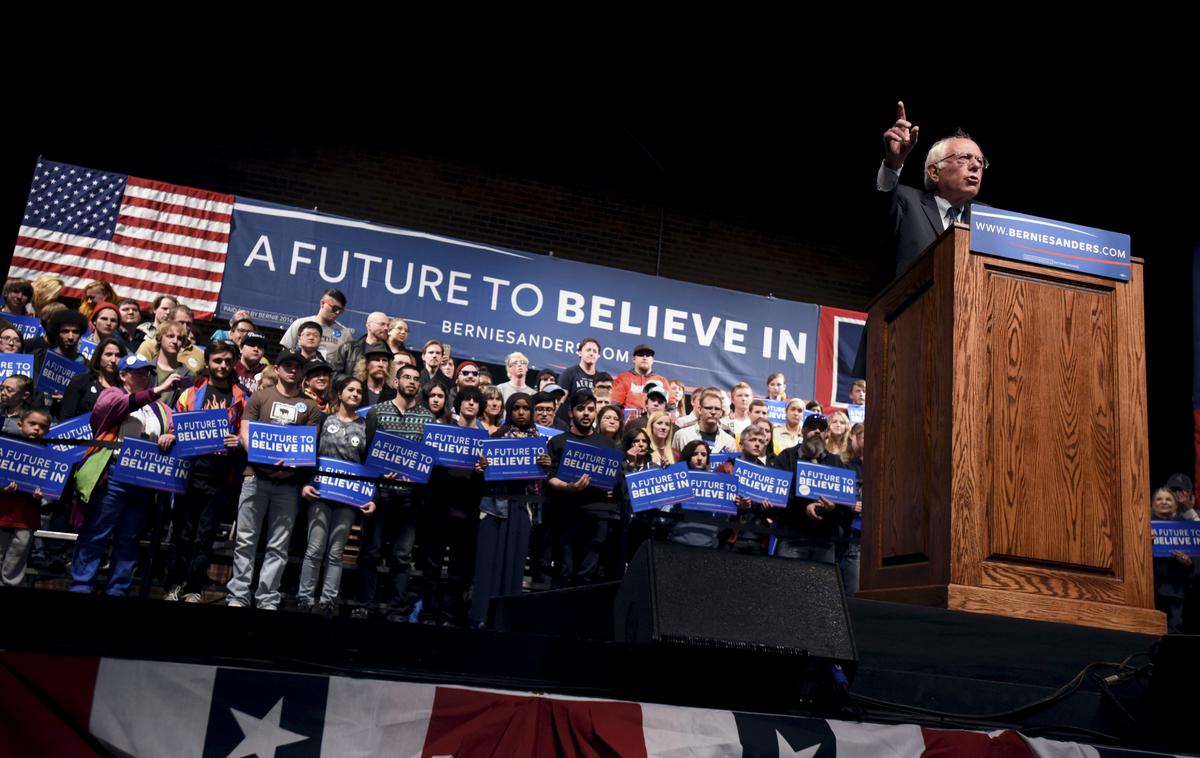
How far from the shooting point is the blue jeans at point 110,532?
17.6ft

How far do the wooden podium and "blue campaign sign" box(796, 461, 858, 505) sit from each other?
12.0 ft

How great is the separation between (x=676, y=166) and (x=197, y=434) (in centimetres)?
714

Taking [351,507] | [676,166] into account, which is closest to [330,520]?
[351,507]

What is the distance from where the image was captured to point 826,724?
2.19 metres

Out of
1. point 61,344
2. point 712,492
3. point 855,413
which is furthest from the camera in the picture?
point 855,413

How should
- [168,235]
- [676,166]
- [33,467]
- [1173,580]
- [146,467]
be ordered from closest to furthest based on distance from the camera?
[33,467] < [146,467] < [1173,580] < [168,235] < [676,166]

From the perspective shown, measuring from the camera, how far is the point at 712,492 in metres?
5.96

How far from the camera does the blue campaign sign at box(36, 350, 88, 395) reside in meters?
6.36

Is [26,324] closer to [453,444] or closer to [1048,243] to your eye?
[453,444]

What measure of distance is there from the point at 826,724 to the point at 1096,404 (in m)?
0.98

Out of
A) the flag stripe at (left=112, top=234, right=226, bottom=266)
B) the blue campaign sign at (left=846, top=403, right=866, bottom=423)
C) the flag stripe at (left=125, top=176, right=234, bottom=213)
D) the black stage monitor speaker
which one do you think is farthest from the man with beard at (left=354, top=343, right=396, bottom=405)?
the black stage monitor speaker

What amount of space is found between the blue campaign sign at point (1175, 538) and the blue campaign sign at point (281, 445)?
5225mm

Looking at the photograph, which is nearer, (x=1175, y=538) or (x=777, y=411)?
(x=1175, y=538)

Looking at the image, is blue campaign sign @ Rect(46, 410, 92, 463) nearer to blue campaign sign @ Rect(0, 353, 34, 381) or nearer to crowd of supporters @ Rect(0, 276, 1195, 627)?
crowd of supporters @ Rect(0, 276, 1195, 627)
